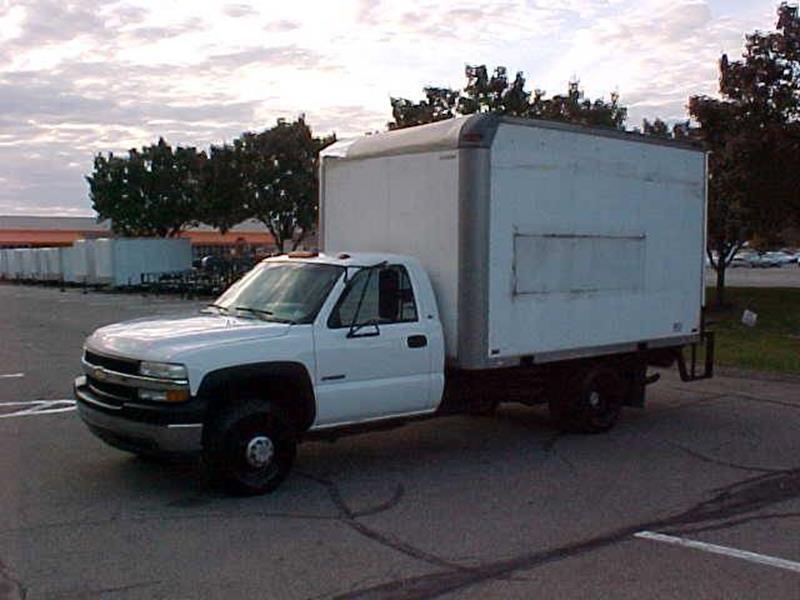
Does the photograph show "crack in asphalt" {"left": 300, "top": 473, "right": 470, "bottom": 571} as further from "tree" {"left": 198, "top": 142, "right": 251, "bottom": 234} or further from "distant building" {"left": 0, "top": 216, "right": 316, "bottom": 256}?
"distant building" {"left": 0, "top": 216, "right": 316, "bottom": 256}

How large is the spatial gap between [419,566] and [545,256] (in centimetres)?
430

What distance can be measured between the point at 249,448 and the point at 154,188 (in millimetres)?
51553

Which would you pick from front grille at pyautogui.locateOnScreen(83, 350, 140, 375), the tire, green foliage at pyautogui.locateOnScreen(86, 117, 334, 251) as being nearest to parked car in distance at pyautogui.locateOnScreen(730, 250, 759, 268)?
green foliage at pyautogui.locateOnScreen(86, 117, 334, 251)

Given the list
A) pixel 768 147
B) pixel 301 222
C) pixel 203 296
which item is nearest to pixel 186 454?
pixel 768 147

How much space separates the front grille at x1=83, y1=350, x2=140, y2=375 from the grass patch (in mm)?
11058

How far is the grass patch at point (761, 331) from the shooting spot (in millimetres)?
16203

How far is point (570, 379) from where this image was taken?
1033 centimetres

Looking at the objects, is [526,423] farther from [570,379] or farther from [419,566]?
[419,566]

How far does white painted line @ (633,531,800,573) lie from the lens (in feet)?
20.0

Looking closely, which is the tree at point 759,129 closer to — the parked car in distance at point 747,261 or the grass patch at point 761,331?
the grass patch at point 761,331

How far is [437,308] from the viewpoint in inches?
355

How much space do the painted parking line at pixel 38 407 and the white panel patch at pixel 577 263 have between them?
5.83 m

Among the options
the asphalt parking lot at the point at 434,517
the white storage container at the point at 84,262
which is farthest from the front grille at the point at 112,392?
the white storage container at the point at 84,262

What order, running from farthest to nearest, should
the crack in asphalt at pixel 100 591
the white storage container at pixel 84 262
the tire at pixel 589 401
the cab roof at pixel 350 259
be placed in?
the white storage container at pixel 84 262, the tire at pixel 589 401, the cab roof at pixel 350 259, the crack in asphalt at pixel 100 591
